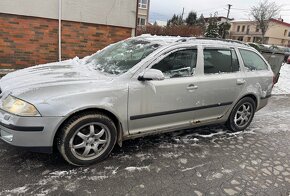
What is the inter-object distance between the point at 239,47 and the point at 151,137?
218cm

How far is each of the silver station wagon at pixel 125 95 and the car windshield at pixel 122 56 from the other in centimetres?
2

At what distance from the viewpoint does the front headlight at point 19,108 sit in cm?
288

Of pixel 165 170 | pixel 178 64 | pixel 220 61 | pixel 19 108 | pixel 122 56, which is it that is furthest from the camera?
pixel 220 61

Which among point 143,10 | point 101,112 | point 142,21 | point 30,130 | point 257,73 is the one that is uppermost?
point 143,10

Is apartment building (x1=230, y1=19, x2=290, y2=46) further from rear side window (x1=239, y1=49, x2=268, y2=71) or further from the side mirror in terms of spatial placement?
the side mirror

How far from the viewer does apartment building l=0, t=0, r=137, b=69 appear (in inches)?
290

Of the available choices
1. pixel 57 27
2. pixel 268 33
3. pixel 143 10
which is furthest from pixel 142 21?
pixel 57 27

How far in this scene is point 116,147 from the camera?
12.7ft

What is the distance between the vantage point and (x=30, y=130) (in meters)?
2.90

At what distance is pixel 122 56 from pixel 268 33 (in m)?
62.3

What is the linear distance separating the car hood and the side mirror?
389 millimetres

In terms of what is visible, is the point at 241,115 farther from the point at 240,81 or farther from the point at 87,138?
the point at 87,138

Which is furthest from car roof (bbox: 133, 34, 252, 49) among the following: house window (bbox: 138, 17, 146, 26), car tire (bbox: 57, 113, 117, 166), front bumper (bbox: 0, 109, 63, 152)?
house window (bbox: 138, 17, 146, 26)

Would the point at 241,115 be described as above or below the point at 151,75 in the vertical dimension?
below
